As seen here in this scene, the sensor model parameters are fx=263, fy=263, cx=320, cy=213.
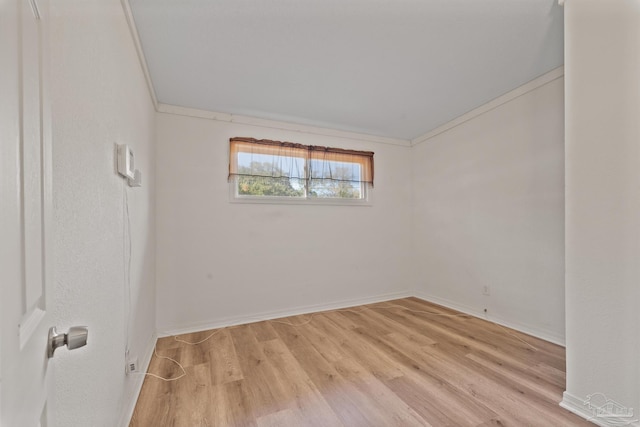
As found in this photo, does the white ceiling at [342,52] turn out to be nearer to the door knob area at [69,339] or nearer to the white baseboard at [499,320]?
the door knob area at [69,339]

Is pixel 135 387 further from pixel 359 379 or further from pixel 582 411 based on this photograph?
pixel 582 411

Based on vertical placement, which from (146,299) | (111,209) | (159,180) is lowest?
(146,299)

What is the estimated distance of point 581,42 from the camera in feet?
4.94

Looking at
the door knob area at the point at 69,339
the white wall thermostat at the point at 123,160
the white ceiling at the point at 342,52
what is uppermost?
the white ceiling at the point at 342,52

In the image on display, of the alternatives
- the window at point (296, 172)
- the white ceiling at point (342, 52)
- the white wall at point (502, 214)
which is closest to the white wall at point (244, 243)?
the window at point (296, 172)

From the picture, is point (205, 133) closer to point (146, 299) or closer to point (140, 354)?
point (146, 299)

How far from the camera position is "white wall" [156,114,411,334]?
8.74 ft

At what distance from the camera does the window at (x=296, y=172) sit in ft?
9.76

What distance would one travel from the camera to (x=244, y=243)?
2.93 metres

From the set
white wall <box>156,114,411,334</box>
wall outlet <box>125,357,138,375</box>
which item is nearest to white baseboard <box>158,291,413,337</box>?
white wall <box>156,114,411,334</box>

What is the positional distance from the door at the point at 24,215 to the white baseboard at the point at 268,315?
2358 millimetres

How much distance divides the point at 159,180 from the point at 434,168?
3282 millimetres

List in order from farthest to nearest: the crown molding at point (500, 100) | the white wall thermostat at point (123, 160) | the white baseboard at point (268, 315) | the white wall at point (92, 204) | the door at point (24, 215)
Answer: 1. the white baseboard at point (268, 315)
2. the crown molding at point (500, 100)
3. the white wall thermostat at point (123, 160)
4. the white wall at point (92, 204)
5. the door at point (24, 215)

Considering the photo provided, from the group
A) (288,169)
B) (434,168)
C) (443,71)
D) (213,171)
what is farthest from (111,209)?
(434,168)
